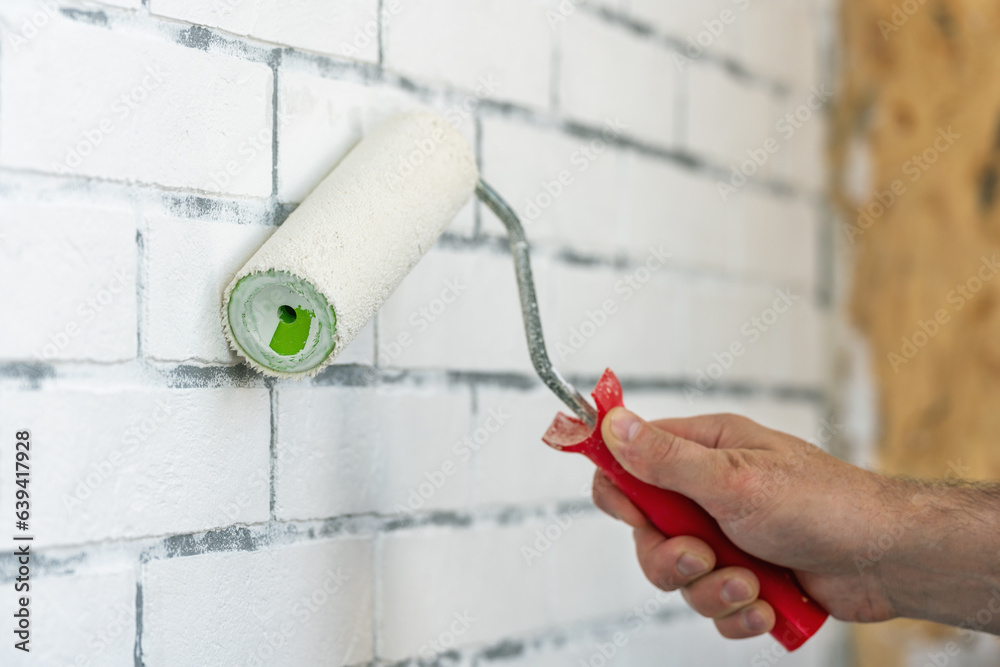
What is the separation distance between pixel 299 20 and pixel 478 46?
0.25 m

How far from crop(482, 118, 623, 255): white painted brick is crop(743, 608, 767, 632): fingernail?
1.62ft

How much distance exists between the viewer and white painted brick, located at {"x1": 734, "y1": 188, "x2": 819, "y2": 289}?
1.50m

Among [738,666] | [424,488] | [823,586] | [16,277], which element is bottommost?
[738,666]

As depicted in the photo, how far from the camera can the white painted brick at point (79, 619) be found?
2.34ft

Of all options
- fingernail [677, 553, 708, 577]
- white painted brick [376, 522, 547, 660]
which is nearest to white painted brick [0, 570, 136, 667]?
white painted brick [376, 522, 547, 660]

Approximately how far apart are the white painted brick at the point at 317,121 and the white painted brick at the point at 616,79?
0.32 meters

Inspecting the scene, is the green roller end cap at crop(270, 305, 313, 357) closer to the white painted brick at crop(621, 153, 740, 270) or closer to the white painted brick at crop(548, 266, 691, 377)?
the white painted brick at crop(548, 266, 691, 377)

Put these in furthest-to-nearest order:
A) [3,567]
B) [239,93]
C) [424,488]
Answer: [424,488], [239,93], [3,567]

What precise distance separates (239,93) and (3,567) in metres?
0.44

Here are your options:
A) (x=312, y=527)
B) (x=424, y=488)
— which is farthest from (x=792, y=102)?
(x=312, y=527)

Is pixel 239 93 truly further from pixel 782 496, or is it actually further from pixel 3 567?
pixel 782 496

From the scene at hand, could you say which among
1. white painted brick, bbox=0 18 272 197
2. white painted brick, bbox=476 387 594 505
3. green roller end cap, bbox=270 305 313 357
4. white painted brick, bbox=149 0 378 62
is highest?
white painted brick, bbox=149 0 378 62

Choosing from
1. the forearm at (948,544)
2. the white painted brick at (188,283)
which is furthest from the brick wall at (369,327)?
the forearm at (948,544)

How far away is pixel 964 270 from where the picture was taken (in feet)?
5.04
